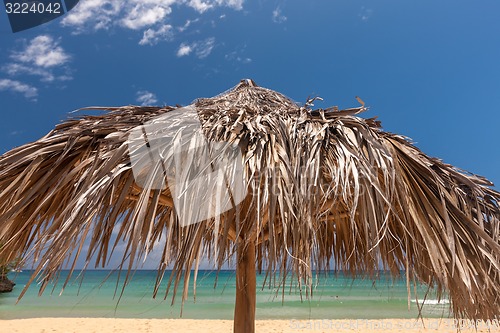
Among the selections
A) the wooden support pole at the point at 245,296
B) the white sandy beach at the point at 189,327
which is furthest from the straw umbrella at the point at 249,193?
the white sandy beach at the point at 189,327

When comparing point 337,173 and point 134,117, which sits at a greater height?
point 134,117

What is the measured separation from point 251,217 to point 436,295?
1297 millimetres

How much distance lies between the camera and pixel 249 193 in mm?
1829

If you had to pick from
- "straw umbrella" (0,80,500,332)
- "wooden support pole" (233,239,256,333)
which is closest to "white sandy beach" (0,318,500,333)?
"wooden support pole" (233,239,256,333)

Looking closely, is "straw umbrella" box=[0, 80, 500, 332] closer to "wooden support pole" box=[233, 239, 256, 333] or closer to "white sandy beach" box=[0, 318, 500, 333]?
"wooden support pole" box=[233, 239, 256, 333]

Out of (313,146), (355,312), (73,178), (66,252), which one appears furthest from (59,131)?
(355,312)

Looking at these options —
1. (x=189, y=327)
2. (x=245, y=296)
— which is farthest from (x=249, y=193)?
(x=189, y=327)

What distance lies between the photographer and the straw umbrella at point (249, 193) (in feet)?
5.45

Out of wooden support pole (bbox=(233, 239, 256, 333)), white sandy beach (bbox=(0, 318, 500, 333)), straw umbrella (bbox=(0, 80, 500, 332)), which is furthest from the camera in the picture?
white sandy beach (bbox=(0, 318, 500, 333))

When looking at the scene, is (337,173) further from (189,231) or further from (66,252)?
(66,252)

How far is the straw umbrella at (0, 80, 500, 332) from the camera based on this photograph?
1660mm

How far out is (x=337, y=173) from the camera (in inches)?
70.9

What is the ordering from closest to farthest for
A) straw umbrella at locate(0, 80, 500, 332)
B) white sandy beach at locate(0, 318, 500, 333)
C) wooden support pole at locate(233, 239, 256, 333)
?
straw umbrella at locate(0, 80, 500, 332)
wooden support pole at locate(233, 239, 256, 333)
white sandy beach at locate(0, 318, 500, 333)

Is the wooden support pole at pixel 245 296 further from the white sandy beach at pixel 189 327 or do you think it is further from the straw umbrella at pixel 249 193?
the white sandy beach at pixel 189 327
